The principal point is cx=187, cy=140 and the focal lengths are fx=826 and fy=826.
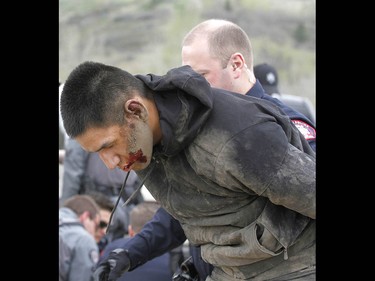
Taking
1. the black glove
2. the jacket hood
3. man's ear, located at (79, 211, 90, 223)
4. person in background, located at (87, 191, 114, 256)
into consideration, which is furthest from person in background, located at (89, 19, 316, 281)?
person in background, located at (87, 191, 114, 256)

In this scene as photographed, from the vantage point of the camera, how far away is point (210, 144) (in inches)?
115

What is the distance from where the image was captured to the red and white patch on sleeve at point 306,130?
11.6ft

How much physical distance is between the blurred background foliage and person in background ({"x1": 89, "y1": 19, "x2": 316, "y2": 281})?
26.3ft

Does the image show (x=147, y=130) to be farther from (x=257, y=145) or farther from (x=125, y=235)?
(x=125, y=235)

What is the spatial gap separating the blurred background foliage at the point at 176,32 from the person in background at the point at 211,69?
8028mm

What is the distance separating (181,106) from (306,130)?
851mm

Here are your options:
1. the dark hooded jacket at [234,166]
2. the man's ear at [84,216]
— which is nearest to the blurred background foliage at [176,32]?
the man's ear at [84,216]

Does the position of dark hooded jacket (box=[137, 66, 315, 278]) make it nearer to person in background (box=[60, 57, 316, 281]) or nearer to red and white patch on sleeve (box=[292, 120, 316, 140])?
person in background (box=[60, 57, 316, 281])

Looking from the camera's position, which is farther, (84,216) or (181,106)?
(84,216)

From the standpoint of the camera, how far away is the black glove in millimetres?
3748

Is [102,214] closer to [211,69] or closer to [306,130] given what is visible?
[211,69]

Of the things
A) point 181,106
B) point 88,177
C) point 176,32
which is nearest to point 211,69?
point 181,106

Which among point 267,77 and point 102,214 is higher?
point 267,77
